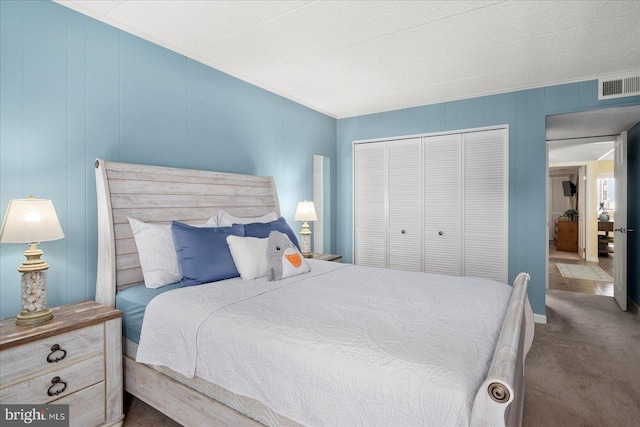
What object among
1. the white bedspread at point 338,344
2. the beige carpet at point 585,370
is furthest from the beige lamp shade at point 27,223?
the beige carpet at point 585,370

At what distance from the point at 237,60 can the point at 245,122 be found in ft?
2.09

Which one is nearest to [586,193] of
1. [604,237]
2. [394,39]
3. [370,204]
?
[604,237]

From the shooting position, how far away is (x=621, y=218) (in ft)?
13.5

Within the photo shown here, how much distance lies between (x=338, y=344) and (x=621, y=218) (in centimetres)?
452

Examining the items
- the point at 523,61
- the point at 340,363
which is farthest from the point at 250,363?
the point at 523,61

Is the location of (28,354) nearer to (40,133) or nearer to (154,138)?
(40,133)

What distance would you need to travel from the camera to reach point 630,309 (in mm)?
4133

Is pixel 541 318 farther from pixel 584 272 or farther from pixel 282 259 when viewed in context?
pixel 584 272

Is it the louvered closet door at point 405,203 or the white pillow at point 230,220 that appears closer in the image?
the white pillow at point 230,220

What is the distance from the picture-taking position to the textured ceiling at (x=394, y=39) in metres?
2.30

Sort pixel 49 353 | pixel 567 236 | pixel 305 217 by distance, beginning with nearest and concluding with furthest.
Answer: pixel 49 353 → pixel 305 217 → pixel 567 236

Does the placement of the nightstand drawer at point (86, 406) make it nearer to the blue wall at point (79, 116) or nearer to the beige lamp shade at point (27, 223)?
the blue wall at point (79, 116)

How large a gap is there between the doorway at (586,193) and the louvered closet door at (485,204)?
0.72 metres

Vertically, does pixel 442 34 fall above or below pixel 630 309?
above
